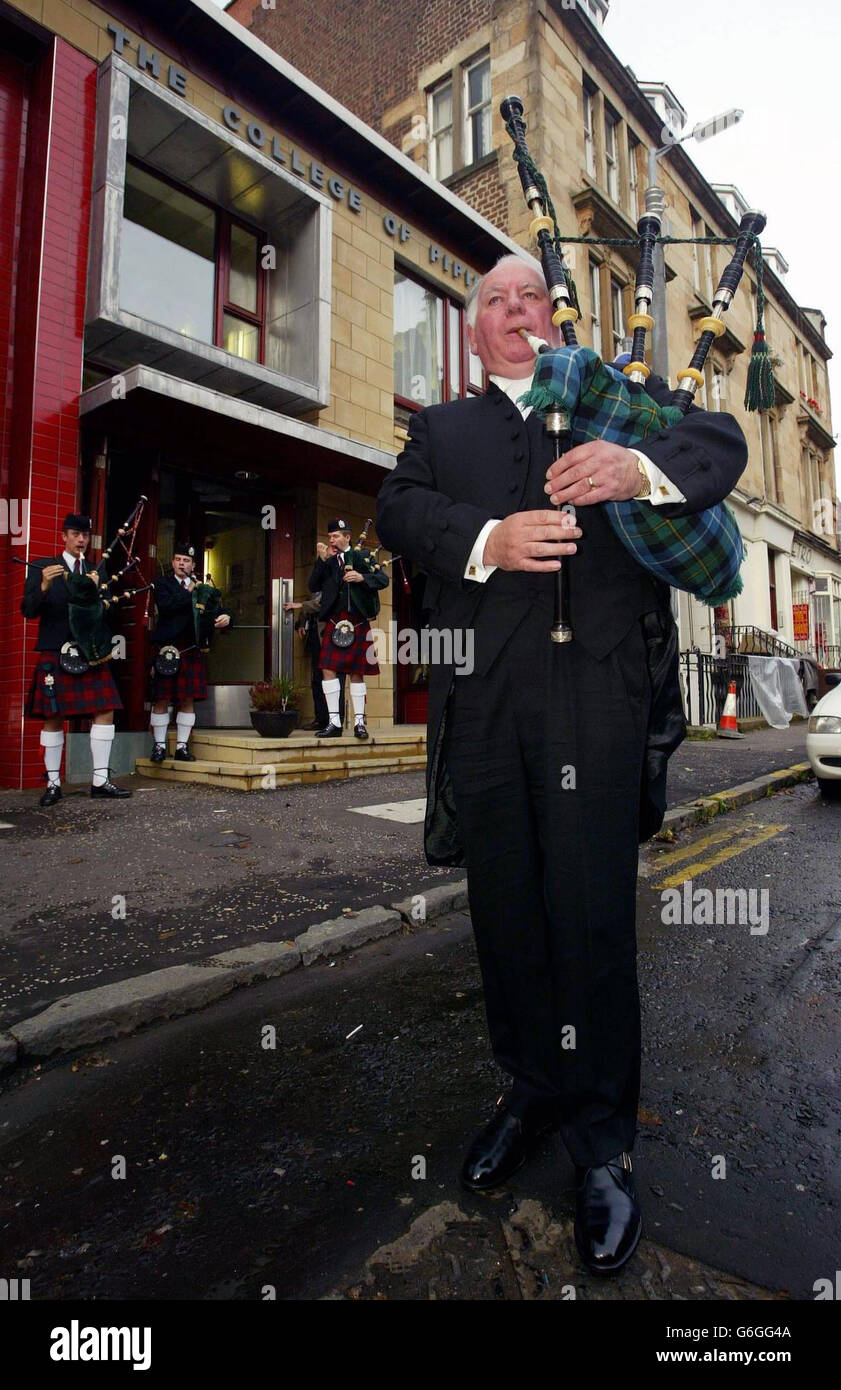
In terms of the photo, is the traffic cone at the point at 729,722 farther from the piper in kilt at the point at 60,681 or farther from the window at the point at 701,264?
the window at the point at 701,264

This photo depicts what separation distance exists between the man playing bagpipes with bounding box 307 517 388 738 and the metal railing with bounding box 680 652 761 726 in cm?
803

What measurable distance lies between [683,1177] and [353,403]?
34.1 ft

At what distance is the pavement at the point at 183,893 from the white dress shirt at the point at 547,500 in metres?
2.10

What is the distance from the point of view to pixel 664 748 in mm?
1897

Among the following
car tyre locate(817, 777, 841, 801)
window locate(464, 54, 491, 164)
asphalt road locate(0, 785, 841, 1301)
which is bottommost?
asphalt road locate(0, 785, 841, 1301)

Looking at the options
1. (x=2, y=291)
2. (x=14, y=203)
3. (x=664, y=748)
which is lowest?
(x=664, y=748)

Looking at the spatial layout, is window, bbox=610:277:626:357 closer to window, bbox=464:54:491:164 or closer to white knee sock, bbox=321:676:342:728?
window, bbox=464:54:491:164

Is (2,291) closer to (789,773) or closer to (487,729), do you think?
(487,729)

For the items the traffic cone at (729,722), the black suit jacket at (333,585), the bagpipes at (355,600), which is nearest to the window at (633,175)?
the traffic cone at (729,722)

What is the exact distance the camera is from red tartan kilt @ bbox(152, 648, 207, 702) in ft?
25.7

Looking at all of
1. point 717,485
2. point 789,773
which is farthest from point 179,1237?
point 789,773

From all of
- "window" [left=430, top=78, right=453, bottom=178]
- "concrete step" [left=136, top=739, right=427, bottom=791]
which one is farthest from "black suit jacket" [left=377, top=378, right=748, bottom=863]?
"window" [left=430, top=78, right=453, bottom=178]

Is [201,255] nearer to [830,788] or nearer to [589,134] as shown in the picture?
[830,788]

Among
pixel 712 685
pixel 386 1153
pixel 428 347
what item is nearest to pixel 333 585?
pixel 428 347
